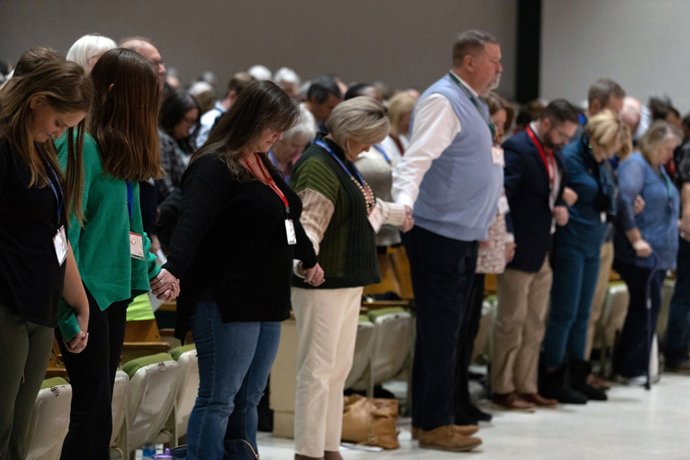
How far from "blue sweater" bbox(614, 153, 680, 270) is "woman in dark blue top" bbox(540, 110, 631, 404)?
0.47 m

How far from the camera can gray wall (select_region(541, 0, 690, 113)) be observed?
911 cm

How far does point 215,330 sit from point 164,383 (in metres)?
0.55

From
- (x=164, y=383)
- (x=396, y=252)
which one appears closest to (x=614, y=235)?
(x=396, y=252)

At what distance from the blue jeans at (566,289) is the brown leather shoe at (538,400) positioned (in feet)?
0.71

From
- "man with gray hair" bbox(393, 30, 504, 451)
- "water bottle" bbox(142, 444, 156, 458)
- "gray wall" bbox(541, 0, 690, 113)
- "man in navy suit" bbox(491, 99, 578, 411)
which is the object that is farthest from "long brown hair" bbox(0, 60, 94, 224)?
"gray wall" bbox(541, 0, 690, 113)

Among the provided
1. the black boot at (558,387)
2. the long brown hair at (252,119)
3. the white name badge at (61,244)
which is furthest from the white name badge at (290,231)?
the black boot at (558,387)

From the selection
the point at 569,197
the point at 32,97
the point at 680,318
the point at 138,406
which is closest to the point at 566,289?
the point at 569,197

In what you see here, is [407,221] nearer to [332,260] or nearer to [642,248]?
[332,260]

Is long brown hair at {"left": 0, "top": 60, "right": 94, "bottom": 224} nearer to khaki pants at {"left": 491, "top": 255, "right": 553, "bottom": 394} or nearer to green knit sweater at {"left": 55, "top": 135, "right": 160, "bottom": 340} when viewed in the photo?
green knit sweater at {"left": 55, "top": 135, "right": 160, "bottom": 340}

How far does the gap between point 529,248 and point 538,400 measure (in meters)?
0.91

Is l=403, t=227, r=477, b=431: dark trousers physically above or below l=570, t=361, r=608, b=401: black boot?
above

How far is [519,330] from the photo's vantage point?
474cm

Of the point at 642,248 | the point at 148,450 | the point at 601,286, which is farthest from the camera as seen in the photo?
the point at 601,286

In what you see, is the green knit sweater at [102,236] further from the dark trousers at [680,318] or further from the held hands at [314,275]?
→ the dark trousers at [680,318]
